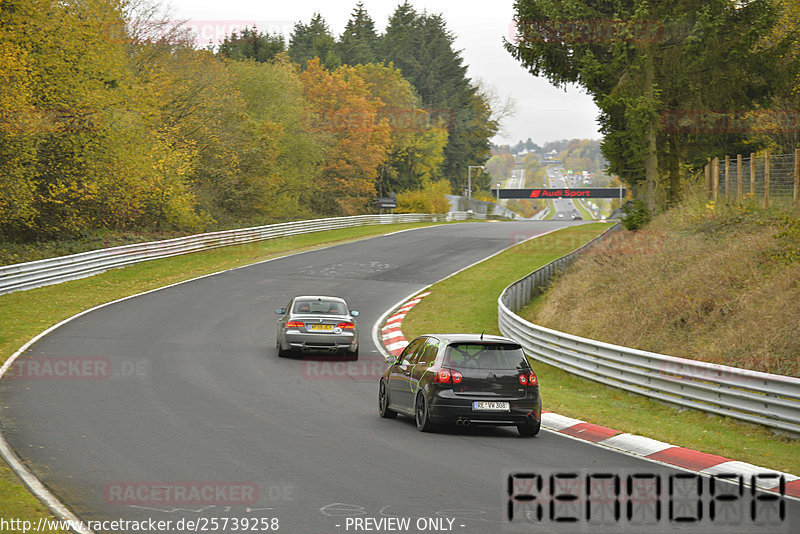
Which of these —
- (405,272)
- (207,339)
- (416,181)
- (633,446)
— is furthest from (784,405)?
(416,181)

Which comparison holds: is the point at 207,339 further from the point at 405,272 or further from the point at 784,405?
the point at 405,272

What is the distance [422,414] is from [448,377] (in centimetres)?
74

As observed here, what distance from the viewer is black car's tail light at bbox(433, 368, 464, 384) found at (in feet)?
39.7

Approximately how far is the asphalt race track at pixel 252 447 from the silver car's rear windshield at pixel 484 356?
1028 millimetres

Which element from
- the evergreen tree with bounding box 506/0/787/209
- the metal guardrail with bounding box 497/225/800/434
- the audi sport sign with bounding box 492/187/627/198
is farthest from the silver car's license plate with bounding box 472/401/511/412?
the audi sport sign with bounding box 492/187/627/198

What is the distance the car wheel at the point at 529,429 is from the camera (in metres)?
12.1

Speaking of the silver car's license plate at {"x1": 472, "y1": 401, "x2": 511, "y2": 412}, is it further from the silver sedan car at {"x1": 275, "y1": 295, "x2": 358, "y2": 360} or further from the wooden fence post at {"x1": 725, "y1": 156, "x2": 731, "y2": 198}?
the wooden fence post at {"x1": 725, "y1": 156, "x2": 731, "y2": 198}

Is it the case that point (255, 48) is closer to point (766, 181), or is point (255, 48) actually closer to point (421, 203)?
point (421, 203)

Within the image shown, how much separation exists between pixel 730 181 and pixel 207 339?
16904mm

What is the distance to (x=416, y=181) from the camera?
10575 centimetres

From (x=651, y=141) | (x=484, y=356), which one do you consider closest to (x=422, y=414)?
(x=484, y=356)

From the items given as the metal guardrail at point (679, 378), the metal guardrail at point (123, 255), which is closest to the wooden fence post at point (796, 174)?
the metal guardrail at point (679, 378)

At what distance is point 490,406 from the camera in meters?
12.0

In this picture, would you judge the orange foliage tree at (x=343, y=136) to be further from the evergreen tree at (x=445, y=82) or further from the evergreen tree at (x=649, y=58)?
the evergreen tree at (x=649, y=58)
